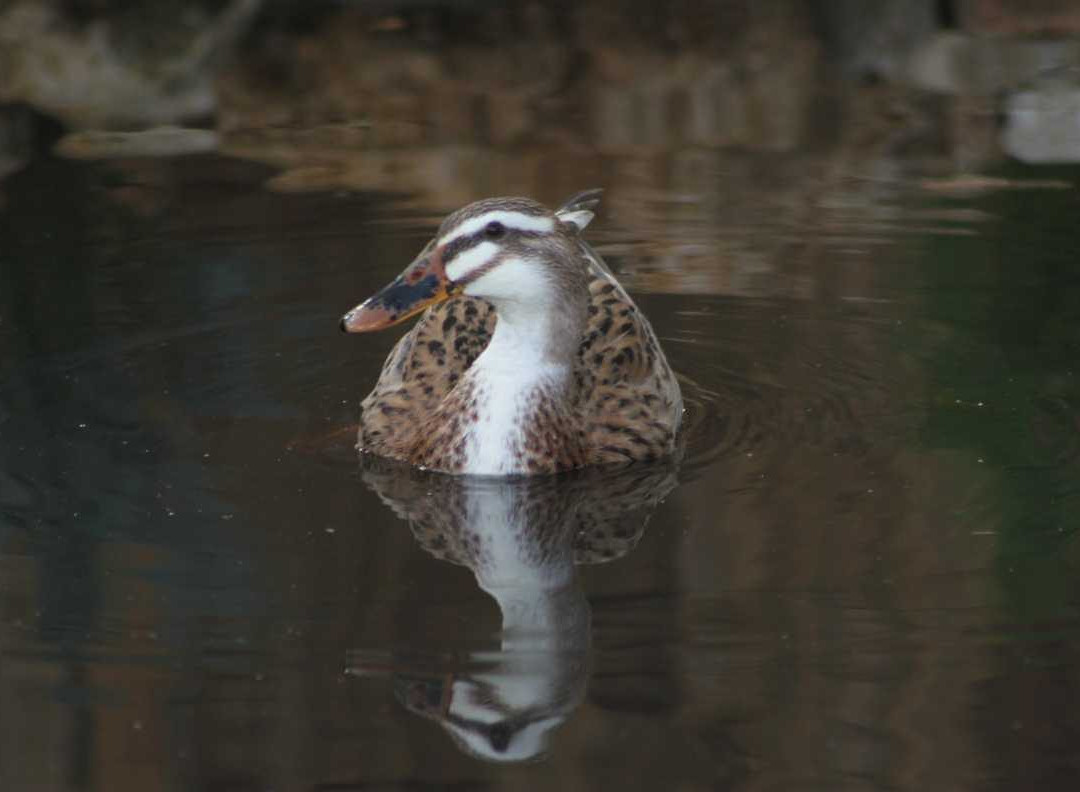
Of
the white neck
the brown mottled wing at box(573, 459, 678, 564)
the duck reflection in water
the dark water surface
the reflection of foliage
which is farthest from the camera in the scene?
the white neck

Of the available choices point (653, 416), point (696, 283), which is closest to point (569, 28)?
point (696, 283)

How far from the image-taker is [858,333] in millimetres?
9234

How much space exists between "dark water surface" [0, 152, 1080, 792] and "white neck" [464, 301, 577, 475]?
0.14 metres

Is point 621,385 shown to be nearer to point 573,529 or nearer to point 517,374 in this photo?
point 517,374

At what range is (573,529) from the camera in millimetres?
7441

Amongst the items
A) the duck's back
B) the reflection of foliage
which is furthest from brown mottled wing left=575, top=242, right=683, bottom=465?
the reflection of foliage

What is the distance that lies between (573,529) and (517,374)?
817mm

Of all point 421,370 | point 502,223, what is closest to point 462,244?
point 502,223

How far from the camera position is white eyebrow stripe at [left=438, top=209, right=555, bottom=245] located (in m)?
7.79

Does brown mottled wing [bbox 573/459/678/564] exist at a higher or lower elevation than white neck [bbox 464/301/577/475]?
lower

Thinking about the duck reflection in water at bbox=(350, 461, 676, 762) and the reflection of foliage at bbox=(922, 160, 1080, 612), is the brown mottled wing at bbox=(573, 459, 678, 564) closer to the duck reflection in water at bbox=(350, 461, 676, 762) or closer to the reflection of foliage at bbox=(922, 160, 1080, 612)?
the duck reflection in water at bbox=(350, 461, 676, 762)

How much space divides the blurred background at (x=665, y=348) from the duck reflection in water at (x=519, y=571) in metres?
0.03

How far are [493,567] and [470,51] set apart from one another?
7.61 m

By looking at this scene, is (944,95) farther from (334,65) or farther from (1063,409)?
(1063,409)
